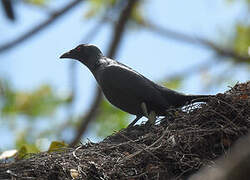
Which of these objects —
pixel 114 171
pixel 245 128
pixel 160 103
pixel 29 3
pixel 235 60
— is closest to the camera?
pixel 114 171

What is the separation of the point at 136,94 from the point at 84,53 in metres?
1.50

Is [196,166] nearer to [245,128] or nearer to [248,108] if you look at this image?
[245,128]

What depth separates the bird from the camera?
5.96 metres

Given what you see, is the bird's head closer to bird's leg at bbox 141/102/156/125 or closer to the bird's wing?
the bird's wing

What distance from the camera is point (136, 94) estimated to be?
238 inches

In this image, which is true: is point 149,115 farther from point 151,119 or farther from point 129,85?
point 129,85

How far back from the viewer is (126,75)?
622 centimetres

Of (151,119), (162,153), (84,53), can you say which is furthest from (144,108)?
(84,53)

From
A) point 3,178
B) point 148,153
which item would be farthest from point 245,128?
point 3,178

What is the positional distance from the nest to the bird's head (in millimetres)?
2257

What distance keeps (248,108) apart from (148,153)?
1.20m

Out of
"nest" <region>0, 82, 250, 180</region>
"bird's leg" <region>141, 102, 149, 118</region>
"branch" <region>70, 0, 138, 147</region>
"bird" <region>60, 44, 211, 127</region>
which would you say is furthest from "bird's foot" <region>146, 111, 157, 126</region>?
"branch" <region>70, 0, 138, 147</region>

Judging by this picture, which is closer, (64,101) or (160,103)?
(160,103)

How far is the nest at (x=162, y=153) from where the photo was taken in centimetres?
418
